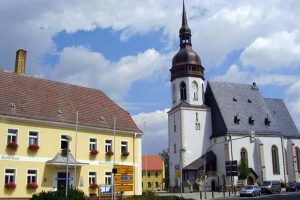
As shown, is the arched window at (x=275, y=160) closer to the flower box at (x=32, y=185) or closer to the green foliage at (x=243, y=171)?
the green foliage at (x=243, y=171)

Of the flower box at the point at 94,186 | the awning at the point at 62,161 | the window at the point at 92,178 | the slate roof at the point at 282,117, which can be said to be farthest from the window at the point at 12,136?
the slate roof at the point at 282,117

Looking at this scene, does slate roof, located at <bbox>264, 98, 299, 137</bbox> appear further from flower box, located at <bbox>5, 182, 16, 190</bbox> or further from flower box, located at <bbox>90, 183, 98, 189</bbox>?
flower box, located at <bbox>5, 182, 16, 190</bbox>

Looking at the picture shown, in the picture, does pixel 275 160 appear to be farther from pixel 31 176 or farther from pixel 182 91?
pixel 31 176

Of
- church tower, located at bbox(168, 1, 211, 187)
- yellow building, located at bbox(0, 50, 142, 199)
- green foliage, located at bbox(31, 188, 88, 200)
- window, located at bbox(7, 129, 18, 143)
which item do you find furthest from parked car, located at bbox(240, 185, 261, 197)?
green foliage, located at bbox(31, 188, 88, 200)

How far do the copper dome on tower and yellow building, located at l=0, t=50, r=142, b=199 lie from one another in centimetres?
2773

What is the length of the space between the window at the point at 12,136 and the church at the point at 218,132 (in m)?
33.7

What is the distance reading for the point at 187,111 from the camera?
2692 inches

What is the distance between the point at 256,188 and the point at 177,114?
23.2 m

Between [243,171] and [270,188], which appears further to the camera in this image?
[243,171]

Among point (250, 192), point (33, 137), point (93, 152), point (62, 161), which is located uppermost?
point (33, 137)

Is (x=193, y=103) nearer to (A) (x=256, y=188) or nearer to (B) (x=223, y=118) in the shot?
(B) (x=223, y=118)

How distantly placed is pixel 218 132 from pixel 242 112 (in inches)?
263

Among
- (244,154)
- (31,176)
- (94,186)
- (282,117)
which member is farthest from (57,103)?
(282,117)

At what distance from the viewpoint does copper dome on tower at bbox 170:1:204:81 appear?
69750 millimetres
